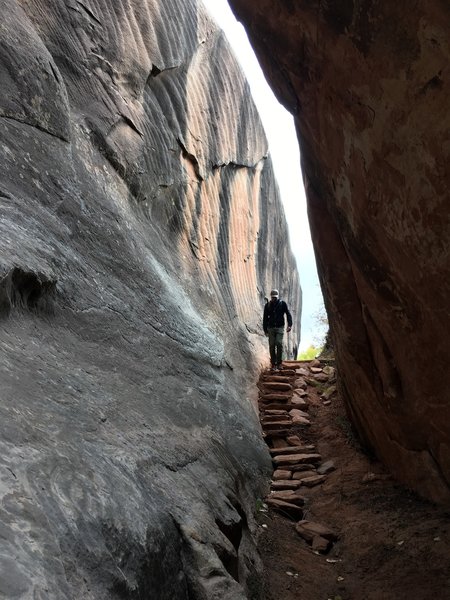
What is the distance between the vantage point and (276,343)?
12172 mm

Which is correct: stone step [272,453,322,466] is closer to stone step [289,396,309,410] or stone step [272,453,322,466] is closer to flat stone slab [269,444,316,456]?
flat stone slab [269,444,316,456]

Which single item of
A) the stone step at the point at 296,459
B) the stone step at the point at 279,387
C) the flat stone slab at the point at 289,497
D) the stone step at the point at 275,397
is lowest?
the flat stone slab at the point at 289,497

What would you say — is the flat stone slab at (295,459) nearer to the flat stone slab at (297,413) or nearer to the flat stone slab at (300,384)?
the flat stone slab at (297,413)

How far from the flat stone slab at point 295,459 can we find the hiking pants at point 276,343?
3853 millimetres

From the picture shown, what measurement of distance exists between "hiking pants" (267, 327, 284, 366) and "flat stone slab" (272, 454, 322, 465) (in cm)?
385

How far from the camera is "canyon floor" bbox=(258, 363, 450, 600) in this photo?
511 centimetres

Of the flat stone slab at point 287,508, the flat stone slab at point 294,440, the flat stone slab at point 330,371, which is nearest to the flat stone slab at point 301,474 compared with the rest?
the flat stone slab at point 294,440

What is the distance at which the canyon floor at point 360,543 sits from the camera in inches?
201

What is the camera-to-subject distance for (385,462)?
24.6ft

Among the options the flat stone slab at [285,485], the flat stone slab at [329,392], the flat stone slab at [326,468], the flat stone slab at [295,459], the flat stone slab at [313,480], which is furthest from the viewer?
the flat stone slab at [329,392]

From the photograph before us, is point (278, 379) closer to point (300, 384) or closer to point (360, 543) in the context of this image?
point (300, 384)

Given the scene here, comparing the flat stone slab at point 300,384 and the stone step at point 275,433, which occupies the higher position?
the flat stone slab at point 300,384

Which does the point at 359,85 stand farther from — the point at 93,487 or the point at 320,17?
the point at 93,487

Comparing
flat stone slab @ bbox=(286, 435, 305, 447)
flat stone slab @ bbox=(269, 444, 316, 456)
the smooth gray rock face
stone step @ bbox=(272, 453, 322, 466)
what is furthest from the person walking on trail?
stone step @ bbox=(272, 453, 322, 466)
